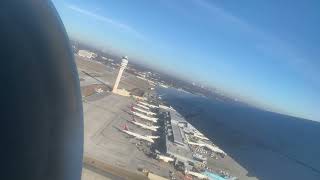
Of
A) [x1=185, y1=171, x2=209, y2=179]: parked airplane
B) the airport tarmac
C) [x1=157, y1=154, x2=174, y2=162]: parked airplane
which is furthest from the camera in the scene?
[x1=157, y1=154, x2=174, y2=162]: parked airplane

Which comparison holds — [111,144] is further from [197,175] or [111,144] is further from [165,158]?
[197,175]

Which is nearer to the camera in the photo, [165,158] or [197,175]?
[197,175]

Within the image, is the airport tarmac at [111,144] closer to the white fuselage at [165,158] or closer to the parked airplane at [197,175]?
the white fuselage at [165,158]

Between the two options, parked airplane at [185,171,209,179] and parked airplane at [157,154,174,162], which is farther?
parked airplane at [157,154,174,162]

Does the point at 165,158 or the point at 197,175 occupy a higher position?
the point at 165,158

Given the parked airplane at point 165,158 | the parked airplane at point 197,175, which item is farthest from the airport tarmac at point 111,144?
the parked airplane at point 197,175

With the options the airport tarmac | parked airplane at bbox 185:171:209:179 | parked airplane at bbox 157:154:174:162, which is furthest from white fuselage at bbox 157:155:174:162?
parked airplane at bbox 185:171:209:179

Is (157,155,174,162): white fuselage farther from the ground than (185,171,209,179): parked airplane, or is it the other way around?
(157,155,174,162): white fuselage

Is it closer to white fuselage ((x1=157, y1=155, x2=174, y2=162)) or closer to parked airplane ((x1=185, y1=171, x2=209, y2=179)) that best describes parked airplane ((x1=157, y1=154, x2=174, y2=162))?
white fuselage ((x1=157, y1=155, x2=174, y2=162))

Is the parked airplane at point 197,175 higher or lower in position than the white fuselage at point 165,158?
lower

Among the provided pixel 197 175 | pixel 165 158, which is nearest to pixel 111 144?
pixel 165 158

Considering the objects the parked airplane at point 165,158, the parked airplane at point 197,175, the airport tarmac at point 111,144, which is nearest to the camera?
the airport tarmac at point 111,144
